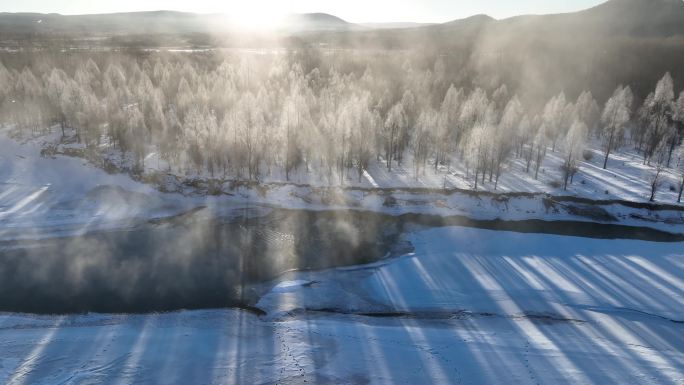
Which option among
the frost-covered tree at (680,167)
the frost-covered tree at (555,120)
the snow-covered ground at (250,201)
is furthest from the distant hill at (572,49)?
the snow-covered ground at (250,201)

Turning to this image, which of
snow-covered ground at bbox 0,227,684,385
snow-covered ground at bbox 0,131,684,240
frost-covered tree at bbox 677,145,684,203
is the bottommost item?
snow-covered ground at bbox 0,227,684,385

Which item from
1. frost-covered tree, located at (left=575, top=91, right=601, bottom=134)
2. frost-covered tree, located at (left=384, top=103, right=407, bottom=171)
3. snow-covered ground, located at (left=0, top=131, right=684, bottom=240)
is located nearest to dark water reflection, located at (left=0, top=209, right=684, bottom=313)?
snow-covered ground, located at (left=0, top=131, right=684, bottom=240)

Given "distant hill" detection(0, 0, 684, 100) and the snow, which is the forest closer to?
the snow

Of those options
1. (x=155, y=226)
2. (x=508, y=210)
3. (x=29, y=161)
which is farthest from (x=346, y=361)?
(x=29, y=161)

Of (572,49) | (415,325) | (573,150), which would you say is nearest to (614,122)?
(573,150)

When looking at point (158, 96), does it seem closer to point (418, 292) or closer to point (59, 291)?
point (59, 291)

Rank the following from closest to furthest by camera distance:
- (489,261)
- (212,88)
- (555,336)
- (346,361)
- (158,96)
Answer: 1. (346,361)
2. (555,336)
3. (489,261)
4. (158,96)
5. (212,88)

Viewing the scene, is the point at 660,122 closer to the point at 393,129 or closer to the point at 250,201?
the point at 393,129
